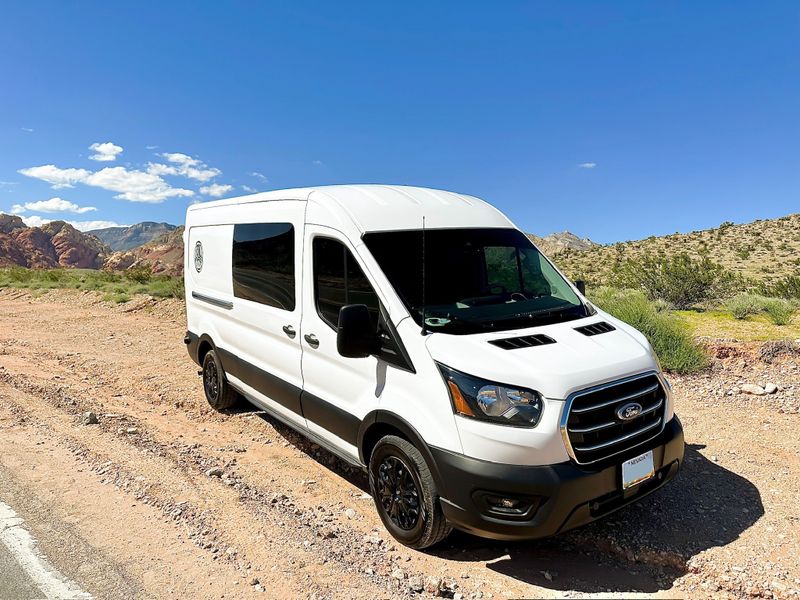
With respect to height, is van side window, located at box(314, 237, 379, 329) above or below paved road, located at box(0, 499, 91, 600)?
above

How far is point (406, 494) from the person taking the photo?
3.65 meters

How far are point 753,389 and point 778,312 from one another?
3.75 m

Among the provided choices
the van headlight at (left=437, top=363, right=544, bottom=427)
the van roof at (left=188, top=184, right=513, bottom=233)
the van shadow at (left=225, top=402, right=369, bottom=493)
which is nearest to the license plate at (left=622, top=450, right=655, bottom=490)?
the van headlight at (left=437, top=363, right=544, bottom=427)

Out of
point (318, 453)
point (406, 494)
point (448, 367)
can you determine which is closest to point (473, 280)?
point (448, 367)

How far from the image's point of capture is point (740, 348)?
7.61 meters

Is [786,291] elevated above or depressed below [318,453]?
above

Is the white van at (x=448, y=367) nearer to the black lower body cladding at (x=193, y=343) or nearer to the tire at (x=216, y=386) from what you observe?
the tire at (x=216, y=386)

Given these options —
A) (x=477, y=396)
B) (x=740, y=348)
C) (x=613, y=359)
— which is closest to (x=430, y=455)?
(x=477, y=396)

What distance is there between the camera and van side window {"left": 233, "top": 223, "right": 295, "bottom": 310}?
15.8 feet

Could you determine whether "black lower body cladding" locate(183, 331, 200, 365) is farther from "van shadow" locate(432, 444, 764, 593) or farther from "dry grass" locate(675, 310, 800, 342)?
"dry grass" locate(675, 310, 800, 342)

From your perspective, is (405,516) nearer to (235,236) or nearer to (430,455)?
(430,455)

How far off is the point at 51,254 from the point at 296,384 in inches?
5969

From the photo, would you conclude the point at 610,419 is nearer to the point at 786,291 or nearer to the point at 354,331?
the point at 354,331

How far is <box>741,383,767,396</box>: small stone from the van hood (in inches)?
146
